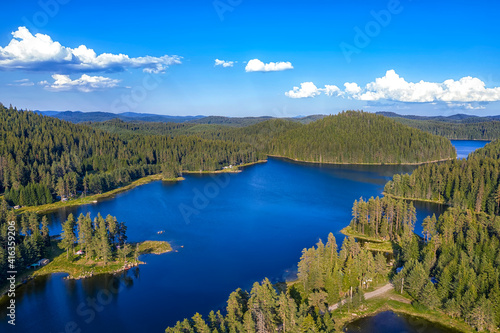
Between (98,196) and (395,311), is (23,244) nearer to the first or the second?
(98,196)

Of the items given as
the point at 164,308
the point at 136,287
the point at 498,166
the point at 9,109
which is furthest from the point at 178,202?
the point at 9,109

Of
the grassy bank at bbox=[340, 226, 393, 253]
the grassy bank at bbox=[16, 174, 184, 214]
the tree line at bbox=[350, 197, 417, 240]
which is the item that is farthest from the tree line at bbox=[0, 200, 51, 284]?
the tree line at bbox=[350, 197, 417, 240]

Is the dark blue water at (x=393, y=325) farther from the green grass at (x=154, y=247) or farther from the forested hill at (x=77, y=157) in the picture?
the forested hill at (x=77, y=157)

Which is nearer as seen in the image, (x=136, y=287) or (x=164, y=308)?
(x=164, y=308)

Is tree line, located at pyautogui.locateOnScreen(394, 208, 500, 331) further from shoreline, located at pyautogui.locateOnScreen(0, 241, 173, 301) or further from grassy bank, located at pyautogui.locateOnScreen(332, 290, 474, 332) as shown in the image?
shoreline, located at pyautogui.locateOnScreen(0, 241, 173, 301)

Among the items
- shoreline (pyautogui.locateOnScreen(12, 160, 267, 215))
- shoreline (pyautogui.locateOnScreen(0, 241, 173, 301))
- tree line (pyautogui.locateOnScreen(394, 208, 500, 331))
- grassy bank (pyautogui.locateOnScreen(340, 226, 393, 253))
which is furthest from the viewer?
shoreline (pyautogui.locateOnScreen(12, 160, 267, 215))

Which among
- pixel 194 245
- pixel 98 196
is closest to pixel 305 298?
pixel 194 245

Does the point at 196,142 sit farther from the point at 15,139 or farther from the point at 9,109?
the point at 9,109
